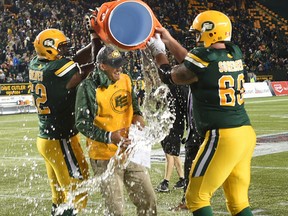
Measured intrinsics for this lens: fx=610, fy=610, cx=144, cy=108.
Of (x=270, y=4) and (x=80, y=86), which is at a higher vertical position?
(x=80, y=86)

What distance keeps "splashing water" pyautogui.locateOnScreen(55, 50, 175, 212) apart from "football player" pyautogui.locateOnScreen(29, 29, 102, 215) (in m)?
0.09

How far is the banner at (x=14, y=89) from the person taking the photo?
22.1 metres

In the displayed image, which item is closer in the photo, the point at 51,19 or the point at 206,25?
→ the point at 206,25

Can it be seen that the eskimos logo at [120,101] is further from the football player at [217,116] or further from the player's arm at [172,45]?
the player's arm at [172,45]

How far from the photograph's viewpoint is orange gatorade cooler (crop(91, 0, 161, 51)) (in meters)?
4.51

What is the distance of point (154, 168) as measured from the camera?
920 cm

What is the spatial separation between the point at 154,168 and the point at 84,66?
4340 millimetres

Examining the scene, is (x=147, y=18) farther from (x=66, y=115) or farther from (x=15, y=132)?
(x=15, y=132)

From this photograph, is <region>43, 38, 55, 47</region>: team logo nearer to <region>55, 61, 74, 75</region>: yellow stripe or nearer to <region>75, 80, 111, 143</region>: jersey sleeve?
<region>55, 61, 74, 75</region>: yellow stripe

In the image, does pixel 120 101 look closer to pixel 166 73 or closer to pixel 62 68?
pixel 166 73

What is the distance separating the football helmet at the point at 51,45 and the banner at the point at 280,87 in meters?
24.4

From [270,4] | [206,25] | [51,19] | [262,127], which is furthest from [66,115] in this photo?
[270,4]

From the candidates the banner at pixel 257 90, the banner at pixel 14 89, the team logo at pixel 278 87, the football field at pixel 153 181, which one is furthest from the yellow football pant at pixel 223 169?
the team logo at pixel 278 87

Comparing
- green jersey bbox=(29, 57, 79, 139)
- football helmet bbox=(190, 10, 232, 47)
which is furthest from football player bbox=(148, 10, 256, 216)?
green jersey bbox=(29, 57, 79, 139)
